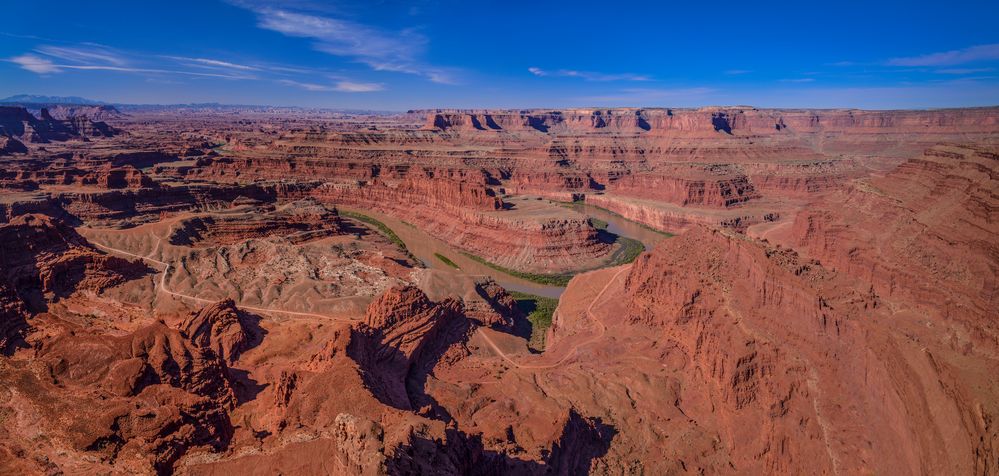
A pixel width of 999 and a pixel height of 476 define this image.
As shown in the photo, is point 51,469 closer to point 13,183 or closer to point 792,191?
point 13,183

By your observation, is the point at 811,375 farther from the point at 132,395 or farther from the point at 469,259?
the point at 469,259

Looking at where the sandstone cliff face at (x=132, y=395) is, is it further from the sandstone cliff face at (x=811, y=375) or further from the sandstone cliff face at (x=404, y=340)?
the sandstone cliff face at (x=811, y=375)

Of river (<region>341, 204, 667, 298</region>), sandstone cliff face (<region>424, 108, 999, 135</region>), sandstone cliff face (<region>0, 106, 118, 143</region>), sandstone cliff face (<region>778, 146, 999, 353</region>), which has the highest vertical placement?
sandstone cliff face (<region>424, 108, 999, 135</region>)

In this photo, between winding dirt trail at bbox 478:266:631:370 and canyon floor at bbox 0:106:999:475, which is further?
winding dirt trail at bbox 478:266:631:370

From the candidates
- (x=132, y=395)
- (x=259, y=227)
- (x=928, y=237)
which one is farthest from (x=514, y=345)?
(x=259, y=227)

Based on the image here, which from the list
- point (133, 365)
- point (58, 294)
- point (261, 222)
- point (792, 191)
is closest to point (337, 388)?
point (133, 365)

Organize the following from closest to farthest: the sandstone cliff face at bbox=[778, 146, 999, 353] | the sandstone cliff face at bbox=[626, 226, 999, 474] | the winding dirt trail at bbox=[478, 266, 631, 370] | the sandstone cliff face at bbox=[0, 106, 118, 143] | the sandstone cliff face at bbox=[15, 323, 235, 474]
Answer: the sandstone cliff face at bbox=[15, 323, 235, 474]
the sandstone cliff face at bbox=[626, 226, 999, 474]
the winding dirt trail at bbox=[478, 266, 631, 370]
the sandstone cliff face at bbox=[778, 146, 999, 353]
the sandstone cliff face at bbox=[0, 106, 118, 143]

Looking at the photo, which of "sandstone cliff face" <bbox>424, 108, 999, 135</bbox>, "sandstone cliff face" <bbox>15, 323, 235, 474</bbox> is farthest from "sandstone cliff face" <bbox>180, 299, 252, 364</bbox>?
"sandstone cliff face" <bbox>424, 108, 999, 135</bbox>

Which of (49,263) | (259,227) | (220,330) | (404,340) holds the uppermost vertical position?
(49,263)

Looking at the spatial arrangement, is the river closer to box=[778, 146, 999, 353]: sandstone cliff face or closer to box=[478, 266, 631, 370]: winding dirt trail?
box=[478, 266, 631, 370]: winding dirt trail

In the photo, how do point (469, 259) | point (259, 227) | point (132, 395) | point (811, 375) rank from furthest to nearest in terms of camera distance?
point (469, 259)
point (259, 227)
point (811, 375)
point (132, 395)

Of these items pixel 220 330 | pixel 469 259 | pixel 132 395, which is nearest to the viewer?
pixel 132 395
